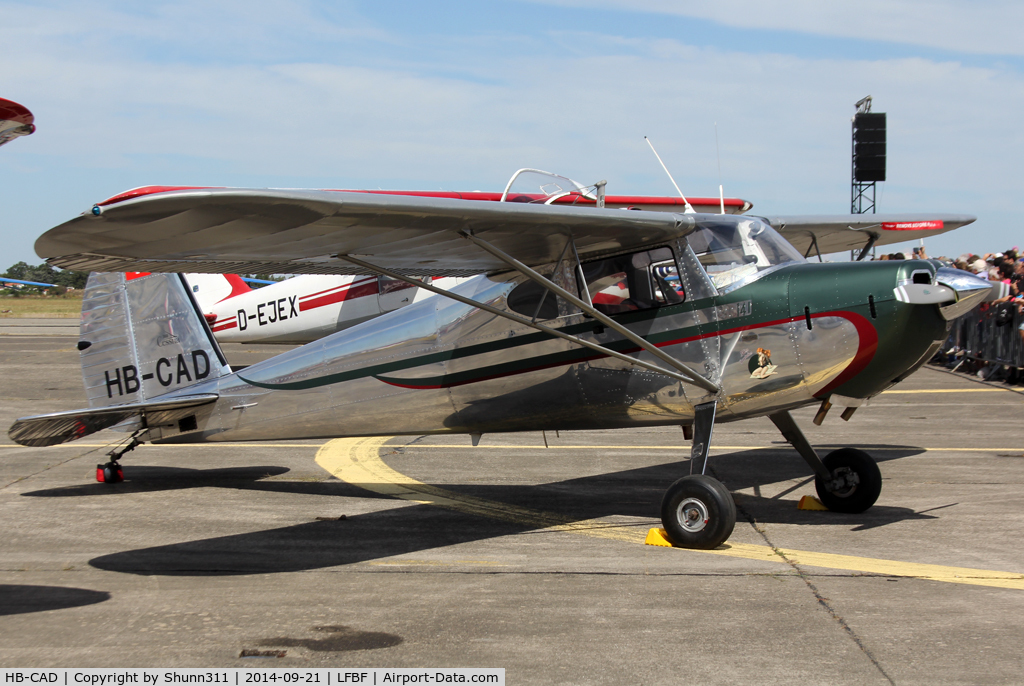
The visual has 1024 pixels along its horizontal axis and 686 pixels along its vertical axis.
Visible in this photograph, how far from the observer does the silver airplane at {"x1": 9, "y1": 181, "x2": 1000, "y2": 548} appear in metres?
5.25

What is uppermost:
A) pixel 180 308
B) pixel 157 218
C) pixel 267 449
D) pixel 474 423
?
pixel 157 218

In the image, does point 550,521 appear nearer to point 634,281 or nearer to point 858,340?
point 634,281

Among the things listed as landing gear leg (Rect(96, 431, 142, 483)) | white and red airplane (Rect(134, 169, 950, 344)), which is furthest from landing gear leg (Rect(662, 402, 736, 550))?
white and red airplane (Rect(134, 169, 950, 344))

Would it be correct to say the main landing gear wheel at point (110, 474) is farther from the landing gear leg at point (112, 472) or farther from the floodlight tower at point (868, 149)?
the floodlight tower at point (868, 149)

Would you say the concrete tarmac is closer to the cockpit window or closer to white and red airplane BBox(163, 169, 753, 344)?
the cockpit window

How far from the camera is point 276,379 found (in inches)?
317

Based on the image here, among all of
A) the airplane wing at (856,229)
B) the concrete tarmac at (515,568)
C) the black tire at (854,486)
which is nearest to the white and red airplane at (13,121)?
the concrete tarmac at (515,568)

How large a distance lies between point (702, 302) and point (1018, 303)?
11645mm

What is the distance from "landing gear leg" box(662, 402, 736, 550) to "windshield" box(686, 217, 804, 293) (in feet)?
4.35

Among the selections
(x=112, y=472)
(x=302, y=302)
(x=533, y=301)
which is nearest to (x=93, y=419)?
(x=112, y=472)

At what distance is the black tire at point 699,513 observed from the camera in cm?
588

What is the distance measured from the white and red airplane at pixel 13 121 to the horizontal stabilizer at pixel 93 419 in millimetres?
4427

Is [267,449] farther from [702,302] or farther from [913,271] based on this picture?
[913,271]

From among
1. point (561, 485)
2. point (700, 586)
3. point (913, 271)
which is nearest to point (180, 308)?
point (561, 485)
